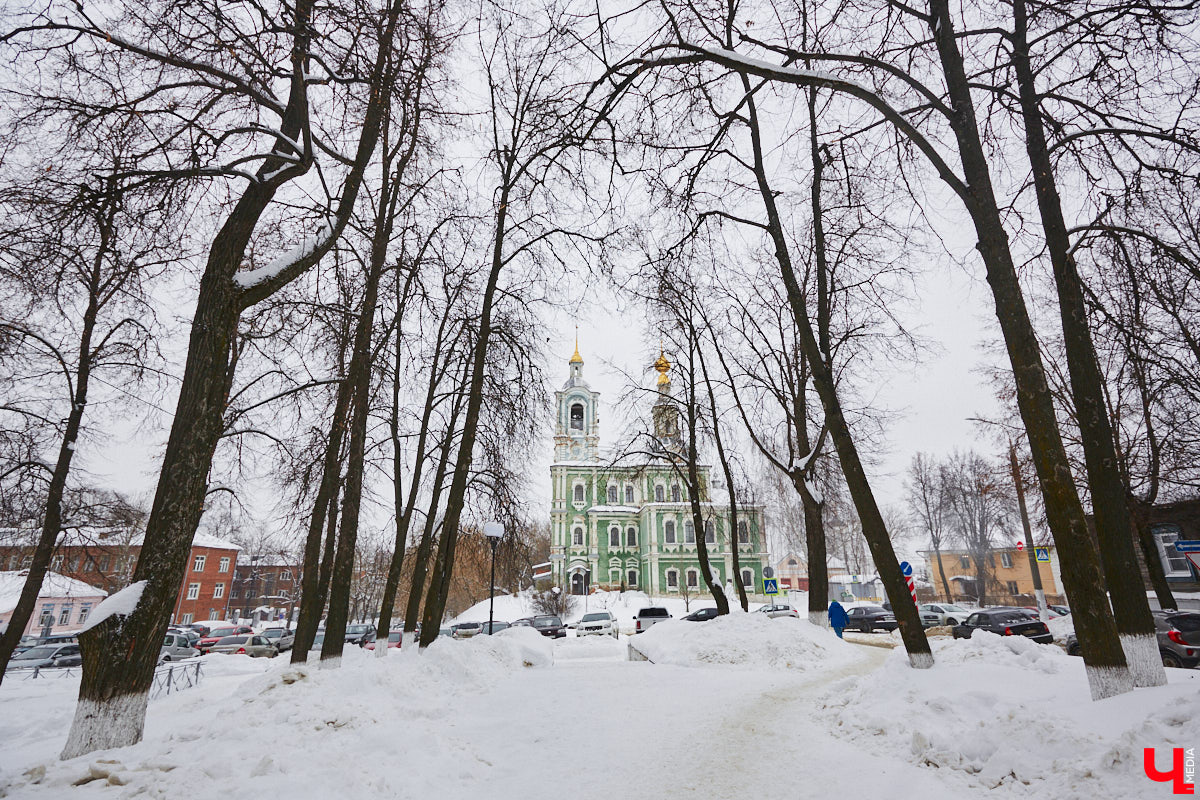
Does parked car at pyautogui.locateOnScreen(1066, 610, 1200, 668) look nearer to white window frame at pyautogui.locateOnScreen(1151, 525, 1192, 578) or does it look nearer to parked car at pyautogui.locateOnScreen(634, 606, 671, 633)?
white window frame at pyautogui.locateOnScreen(1151, 525, 1192, 578)

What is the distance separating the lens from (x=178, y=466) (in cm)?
534

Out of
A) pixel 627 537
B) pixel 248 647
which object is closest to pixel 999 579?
pixel 627 537

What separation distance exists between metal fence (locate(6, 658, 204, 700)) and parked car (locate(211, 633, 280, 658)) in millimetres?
5787

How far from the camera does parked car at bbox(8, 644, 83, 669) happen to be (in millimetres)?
22944

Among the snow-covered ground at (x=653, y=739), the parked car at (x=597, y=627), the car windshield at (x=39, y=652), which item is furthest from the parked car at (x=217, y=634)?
the snow-covered ground at (x=653, y=739)

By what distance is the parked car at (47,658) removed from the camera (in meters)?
22.9

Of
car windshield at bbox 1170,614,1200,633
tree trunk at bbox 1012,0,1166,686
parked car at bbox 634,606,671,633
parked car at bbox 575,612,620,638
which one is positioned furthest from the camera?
parked car at bbox 634,606,671,633

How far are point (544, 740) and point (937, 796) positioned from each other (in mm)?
4121

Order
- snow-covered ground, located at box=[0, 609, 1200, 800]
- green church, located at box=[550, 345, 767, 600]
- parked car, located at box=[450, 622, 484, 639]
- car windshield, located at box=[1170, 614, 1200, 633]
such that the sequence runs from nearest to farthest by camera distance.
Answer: snow-covered ground, located at box=[0, 609, 1200, 800], car windshield, located at box=[1170, 614, 1200, 633], parked car, located at box=[450, 622, 484, 639], green church, located at box=[550, 345, 767, 600]

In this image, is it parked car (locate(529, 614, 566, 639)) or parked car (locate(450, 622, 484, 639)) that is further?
parked car (locate(529, 614, 566, 639))

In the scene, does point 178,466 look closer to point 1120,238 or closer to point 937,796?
point 937,796

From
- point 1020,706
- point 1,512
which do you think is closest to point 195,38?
point 1020,706

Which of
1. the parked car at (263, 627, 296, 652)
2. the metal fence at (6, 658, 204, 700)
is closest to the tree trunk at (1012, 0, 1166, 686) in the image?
the metal fence at (6, 658, 204, 700)

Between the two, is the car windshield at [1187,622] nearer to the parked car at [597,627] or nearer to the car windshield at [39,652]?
the parked car at [597,627]
